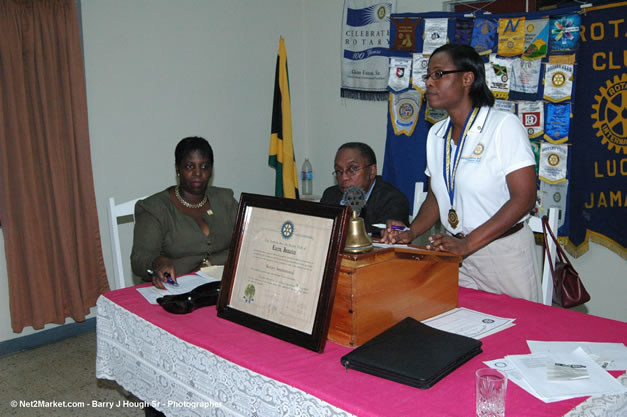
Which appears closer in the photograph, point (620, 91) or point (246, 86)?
point (620, 91)

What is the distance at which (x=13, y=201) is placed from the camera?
3260mm

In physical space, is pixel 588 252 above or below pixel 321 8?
below

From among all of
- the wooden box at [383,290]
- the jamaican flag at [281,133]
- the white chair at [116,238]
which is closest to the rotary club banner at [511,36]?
the jamaican flag at [281,133]

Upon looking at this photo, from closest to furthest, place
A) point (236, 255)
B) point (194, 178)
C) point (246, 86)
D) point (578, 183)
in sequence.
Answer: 1. point (236, 255)
2. point (194, 178)
3. point (578, 183)
4. point (246, 86)

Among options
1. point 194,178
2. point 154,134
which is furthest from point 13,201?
point 194,178

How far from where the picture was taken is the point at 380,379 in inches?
43.3

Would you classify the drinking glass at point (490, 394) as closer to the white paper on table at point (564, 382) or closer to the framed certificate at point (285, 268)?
the white paper on table at point (564, 382)

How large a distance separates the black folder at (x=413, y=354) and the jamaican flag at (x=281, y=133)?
3265 mm

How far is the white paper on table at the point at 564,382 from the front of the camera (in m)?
1.04

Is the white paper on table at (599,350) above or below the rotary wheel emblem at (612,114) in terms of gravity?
below

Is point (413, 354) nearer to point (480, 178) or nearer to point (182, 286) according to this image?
point (480, 178)

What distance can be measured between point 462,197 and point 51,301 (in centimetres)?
279

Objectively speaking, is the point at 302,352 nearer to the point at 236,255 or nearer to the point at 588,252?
the point at 236,255

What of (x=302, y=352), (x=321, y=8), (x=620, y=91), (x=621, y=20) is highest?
(x=321, y=8)
